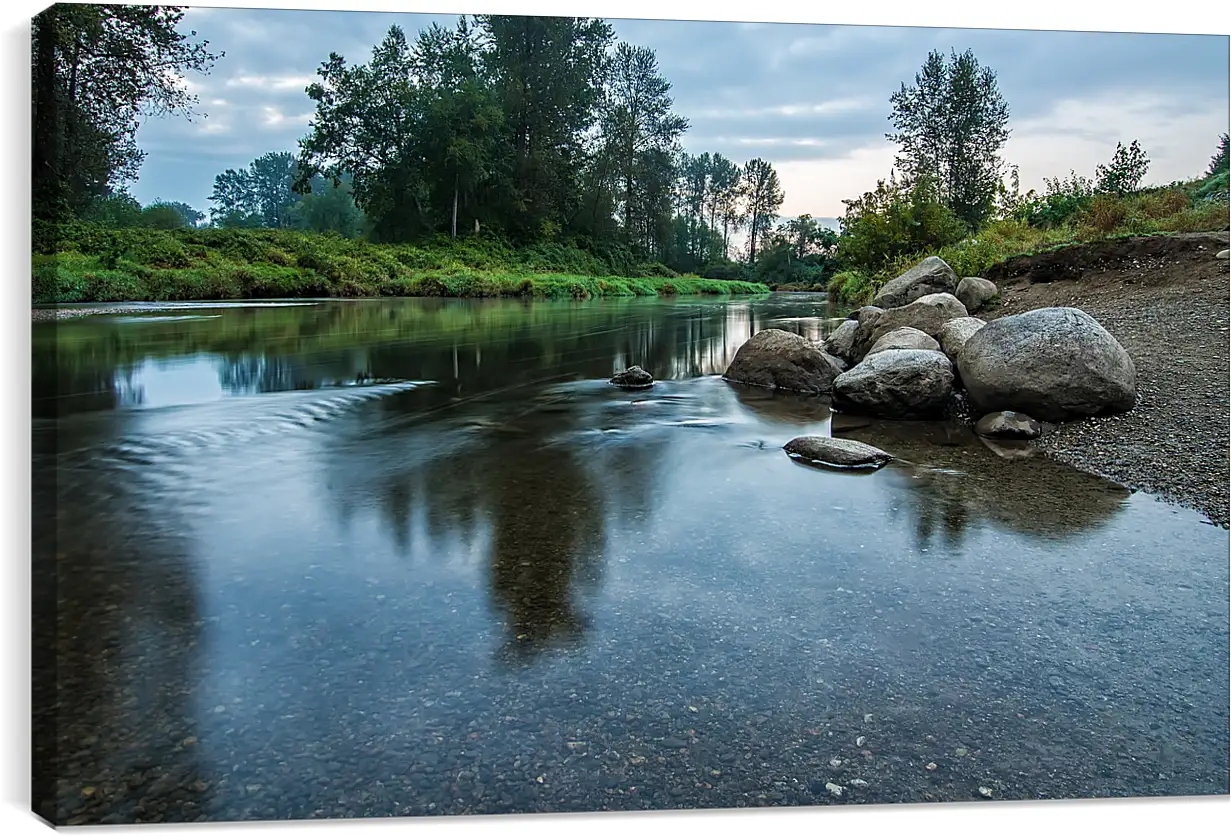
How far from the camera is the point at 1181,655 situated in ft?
9.74

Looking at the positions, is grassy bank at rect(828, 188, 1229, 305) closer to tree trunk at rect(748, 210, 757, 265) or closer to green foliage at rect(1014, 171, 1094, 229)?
green foliage at rect(1014, 171, 1094, 229)

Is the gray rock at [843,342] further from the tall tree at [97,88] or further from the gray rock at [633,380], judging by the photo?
the tall tree at [97,88]

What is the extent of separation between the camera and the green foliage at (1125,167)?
585 cm

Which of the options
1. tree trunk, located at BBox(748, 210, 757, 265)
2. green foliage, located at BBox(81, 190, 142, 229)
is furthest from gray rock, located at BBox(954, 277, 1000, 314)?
tree trunk, located at BBox(748, 210, 757, 265)

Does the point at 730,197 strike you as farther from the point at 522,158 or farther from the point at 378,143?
the point at 378,143

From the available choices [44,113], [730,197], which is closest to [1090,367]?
[44,113]

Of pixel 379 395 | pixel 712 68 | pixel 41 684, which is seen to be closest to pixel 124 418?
pixel 379 395

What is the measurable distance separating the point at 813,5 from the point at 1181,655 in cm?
299

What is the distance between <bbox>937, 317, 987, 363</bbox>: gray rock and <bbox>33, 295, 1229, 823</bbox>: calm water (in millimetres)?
2078

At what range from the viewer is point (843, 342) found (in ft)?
35.9

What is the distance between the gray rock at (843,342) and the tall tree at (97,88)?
7.88 metres

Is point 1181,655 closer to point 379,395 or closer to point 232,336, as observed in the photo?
point 379,395

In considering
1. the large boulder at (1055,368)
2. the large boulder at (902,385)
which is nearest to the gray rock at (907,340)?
the large boulder at (902,385)

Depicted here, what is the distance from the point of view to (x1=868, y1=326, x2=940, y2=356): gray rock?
848 centimetres
